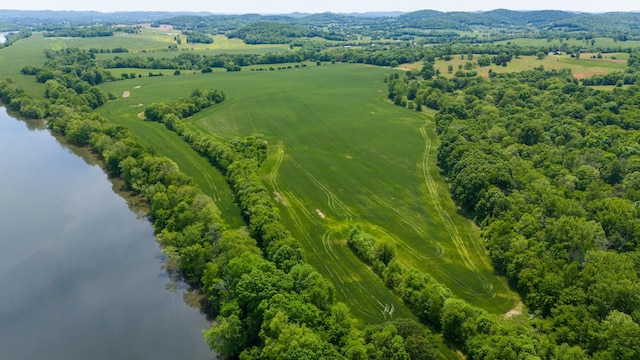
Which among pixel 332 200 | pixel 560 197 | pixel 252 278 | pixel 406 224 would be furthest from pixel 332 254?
pixel 560 197

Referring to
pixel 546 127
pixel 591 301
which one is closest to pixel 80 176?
pixel 591 301

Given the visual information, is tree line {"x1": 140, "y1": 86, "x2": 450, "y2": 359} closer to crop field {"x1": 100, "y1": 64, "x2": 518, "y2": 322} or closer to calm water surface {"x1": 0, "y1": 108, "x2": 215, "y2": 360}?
calm water surface {"x1": 0, "y1": 108, "x2": 215, "y2": 360}

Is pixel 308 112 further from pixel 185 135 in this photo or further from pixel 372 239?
pixel 372 239

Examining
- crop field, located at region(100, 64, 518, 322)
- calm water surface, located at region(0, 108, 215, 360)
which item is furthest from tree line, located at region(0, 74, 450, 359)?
crop field, located at region(100, 64, 518, 322)

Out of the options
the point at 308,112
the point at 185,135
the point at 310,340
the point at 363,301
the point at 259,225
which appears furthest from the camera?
the point at 308,112

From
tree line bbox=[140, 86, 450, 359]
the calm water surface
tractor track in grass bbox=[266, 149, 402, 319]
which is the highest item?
tree line bbox=[140, 86, 450, 359]
